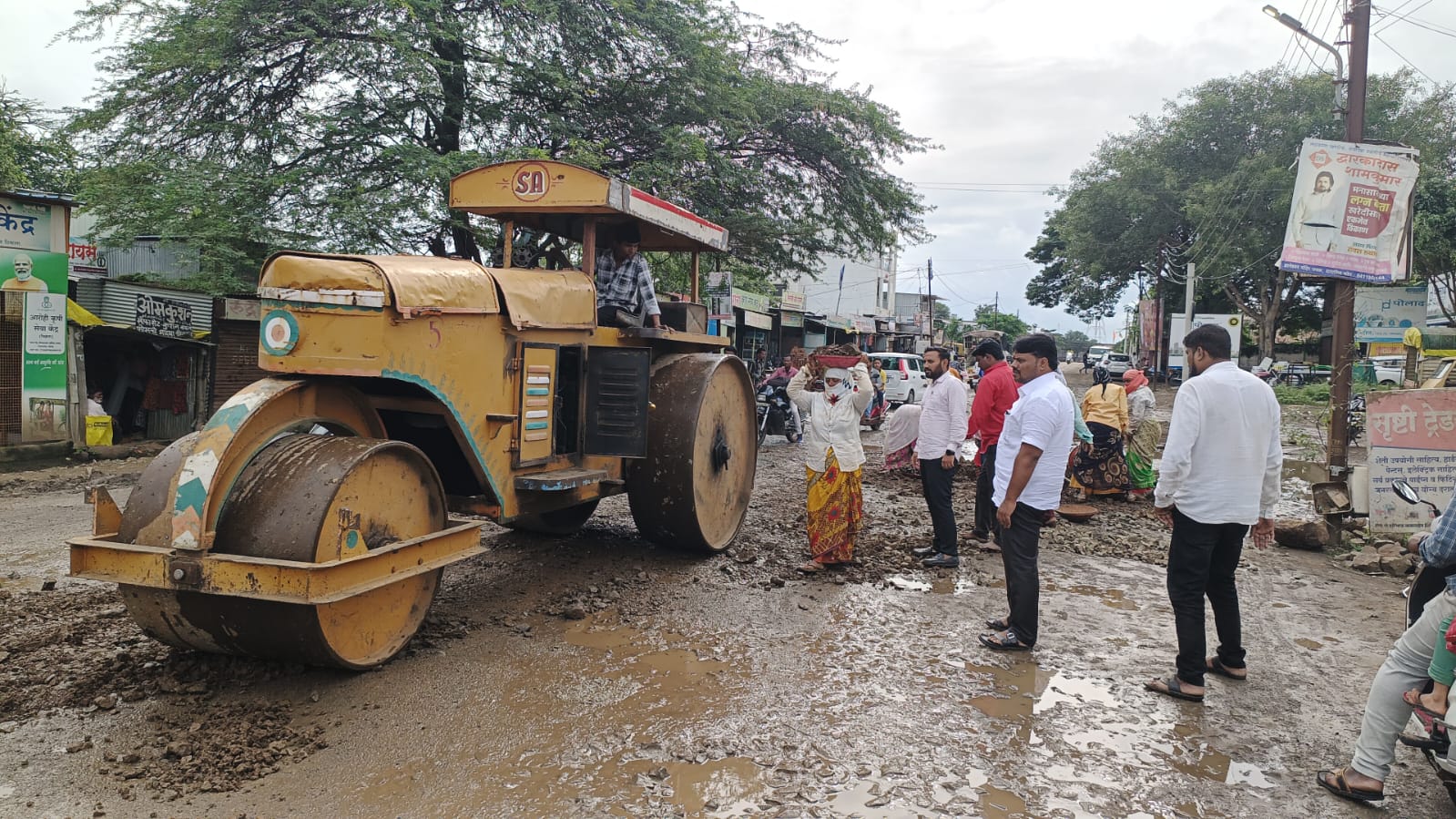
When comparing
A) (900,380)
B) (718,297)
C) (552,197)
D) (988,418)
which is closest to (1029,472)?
(988,418)

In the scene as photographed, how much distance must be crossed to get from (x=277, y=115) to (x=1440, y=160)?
30359 millimetres

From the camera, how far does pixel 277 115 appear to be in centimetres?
1216

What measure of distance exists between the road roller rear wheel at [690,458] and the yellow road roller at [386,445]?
0.03m

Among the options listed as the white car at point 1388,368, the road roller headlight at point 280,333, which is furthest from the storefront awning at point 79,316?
the white car at point 1388,368

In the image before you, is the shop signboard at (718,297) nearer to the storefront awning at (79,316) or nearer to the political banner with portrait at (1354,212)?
the storefront awning at (79,316)

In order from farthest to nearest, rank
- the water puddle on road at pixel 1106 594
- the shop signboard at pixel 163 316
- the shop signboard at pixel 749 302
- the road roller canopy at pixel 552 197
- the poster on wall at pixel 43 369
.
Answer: the shop signboard at pixel 749 302
the shop signboard at pixel 163 316
the poster on wall at pixel 43 369
the water puddle on road at pixel 1106 594
the road roller canopy at pixel 552 197

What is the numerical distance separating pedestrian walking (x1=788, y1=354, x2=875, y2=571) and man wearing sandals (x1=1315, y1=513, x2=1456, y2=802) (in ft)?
10.5

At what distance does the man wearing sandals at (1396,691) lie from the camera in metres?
3.08

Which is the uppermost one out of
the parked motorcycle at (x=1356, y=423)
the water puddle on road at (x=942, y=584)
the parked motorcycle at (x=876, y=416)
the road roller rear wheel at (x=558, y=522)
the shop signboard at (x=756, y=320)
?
the shop signboard at (x=756, y=320)

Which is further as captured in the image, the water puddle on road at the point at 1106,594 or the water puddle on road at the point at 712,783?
the water puddle on road at the point at 1106,594

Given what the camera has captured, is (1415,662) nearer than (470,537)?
Yes

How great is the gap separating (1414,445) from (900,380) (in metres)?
13.7

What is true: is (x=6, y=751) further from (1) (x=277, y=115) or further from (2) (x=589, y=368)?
(1) (x=277, y=115)

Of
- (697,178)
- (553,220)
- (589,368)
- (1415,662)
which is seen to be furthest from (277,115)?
(1415,662)
